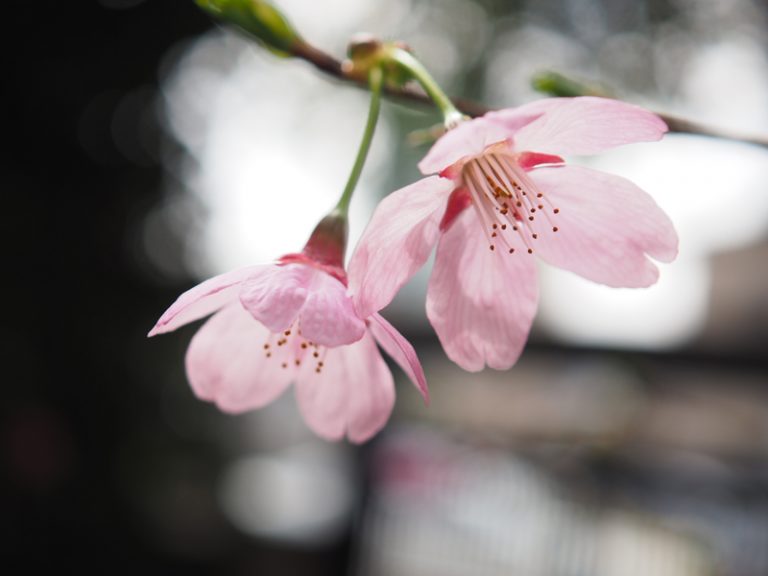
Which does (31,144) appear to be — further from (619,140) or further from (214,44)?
(619,140)

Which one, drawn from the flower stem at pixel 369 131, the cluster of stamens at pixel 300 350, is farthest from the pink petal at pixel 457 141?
the cluster of stamens at pixel 300 350

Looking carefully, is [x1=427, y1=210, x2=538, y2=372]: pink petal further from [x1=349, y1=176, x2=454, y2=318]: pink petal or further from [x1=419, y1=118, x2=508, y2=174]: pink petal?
[x1=419, y1=118, x2=508, y2=174]: pink petal

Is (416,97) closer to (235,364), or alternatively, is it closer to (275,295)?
(275,295)

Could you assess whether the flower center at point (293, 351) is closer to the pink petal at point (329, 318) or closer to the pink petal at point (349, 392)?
the pink petal at point (349, 392)

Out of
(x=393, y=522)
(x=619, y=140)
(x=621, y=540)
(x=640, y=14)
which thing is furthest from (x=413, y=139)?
(x=640, y=14)

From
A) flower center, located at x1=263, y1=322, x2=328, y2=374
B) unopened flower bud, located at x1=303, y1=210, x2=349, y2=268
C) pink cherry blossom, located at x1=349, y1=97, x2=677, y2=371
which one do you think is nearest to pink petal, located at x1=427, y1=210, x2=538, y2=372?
pink cherry blossom, located at x1=349, y1=97, x2=677, y2=371

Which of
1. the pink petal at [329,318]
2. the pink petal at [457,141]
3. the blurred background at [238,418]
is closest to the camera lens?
the pink petal at [457,141]
